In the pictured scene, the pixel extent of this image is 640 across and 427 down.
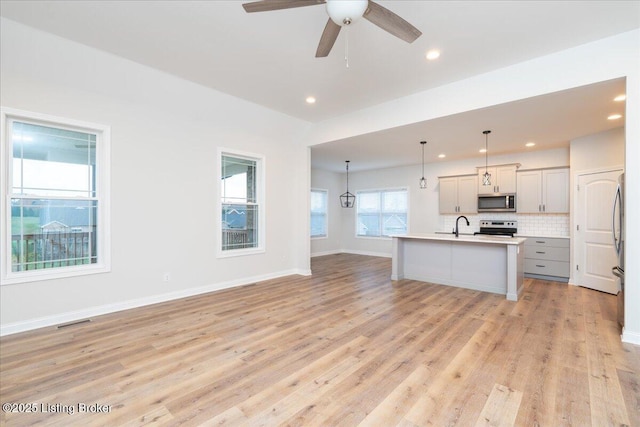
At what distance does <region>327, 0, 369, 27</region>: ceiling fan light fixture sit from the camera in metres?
1.90

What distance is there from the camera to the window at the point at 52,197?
3094 millimetres

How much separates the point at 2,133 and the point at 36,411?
2.77 m

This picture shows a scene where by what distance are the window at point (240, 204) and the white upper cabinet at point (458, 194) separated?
4676 millimetres

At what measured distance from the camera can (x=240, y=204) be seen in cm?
527

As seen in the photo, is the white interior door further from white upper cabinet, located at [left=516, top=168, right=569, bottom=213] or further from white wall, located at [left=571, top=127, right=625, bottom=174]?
white upper cabinet, located at [left=516, top=168, right=569, bottom=213]

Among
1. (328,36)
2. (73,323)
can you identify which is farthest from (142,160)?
(328,36)

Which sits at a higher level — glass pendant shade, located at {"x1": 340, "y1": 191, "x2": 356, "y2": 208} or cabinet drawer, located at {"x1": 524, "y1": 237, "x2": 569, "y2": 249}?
glass pendant shade, located at {"x1": 340, "y1": 191, "x2": 356, "y2": 208}

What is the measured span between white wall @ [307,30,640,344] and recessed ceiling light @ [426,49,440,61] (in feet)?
2.54

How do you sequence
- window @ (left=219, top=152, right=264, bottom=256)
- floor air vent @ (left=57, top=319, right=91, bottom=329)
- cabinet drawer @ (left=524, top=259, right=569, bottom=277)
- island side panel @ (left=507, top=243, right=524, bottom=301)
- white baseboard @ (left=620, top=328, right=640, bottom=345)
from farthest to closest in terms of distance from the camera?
1. cabinet drawer @ (left=524, top=259, right=569, bottom=277)
2. window @ (left=219, top=152, right=264, bottom=256)
3. island side panel @ (left=507, top=243, right=524, bottom=301)
4. floor air vent @ (left=57, top=319, right=91, bottom=329)
5. white baseboard @ (left=620, top=328, right=640, bottom=345)

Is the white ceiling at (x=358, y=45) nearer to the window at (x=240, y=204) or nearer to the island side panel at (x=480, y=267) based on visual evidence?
the window at (x=240, y=204)

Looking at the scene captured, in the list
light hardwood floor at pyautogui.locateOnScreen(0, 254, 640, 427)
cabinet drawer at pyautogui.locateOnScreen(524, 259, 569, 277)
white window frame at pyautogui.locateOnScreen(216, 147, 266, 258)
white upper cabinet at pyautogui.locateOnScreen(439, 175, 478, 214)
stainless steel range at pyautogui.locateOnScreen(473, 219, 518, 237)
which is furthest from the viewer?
white upper cabinet at pyautogui.locateOnScreen(439, 175, 478, 214)

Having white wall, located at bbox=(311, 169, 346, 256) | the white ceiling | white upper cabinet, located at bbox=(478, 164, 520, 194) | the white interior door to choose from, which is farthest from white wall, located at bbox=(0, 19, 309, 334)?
the white interior door

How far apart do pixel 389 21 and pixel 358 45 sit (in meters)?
1.09

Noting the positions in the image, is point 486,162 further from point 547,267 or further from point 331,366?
point 331,366
